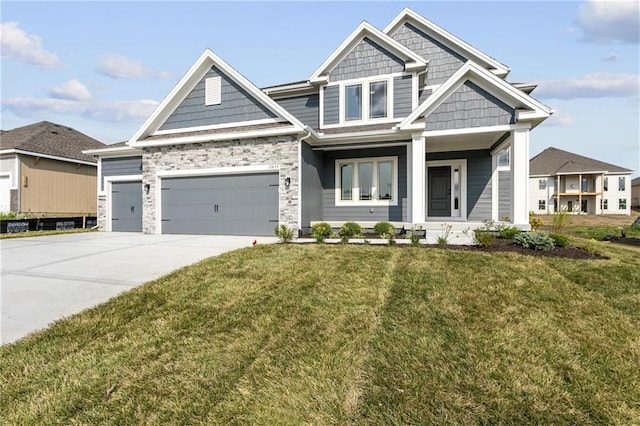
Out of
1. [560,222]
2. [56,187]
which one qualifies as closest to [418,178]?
[560,222]

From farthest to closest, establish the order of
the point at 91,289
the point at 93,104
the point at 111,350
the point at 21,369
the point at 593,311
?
the point at 93,104 → the point at 91,289 → the point at 593,311 → the point at 111,350 → the point at 21,369

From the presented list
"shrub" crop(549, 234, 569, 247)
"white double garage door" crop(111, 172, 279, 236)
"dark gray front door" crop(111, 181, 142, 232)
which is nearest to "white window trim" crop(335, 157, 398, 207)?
"white double garage door" crop(111, 172, 279, 236)

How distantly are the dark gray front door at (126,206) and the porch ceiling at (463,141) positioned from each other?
1220 centimetres

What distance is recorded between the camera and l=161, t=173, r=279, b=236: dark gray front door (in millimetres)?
10945

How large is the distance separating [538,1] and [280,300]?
10.8 meters

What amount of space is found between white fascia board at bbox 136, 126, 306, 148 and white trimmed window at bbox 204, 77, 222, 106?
57.0 inches

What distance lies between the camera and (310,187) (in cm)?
1123

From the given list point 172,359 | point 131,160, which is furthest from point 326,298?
point 131,160

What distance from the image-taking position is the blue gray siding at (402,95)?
11633 mm

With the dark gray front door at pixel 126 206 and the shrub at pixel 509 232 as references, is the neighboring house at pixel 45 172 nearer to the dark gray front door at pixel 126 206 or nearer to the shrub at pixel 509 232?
the dark gray front door at pixel 126 206

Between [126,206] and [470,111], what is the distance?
14168 millimetres

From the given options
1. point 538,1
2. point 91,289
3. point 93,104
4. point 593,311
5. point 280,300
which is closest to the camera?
point 593,311

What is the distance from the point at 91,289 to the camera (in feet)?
16.1

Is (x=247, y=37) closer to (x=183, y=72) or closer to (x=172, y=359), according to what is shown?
(x=183, y=72)
